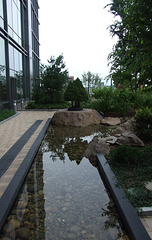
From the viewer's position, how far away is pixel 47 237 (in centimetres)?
268

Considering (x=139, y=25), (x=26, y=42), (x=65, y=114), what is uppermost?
(x=26, y=42)

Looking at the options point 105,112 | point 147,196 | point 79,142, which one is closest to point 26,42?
point 105,112

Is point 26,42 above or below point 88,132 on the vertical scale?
above

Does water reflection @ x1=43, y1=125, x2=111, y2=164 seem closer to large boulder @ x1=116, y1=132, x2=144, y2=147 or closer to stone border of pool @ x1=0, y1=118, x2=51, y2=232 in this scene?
large boulder @ x1=116, y1=132, x2=144, y2=147

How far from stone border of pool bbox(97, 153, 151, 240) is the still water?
127 mm

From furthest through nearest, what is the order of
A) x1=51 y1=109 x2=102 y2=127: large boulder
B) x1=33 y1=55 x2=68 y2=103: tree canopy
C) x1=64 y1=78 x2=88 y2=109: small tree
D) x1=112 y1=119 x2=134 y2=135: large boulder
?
x1=33 y1=55 x2=68 y2=103: tree canopy, x1=64 y1=78 x2=88 y2=109: small tree, x1=51 y1=109 x2=102 y2=127: large boulder, x1=112 y1=119 x2=134 y2=135: large boulder

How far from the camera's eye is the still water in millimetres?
2773

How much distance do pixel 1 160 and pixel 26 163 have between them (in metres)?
0.74

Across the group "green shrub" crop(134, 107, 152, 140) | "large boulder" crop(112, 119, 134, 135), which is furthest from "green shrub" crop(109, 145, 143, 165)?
"large boulder" crop(112, 119, 134, 135)

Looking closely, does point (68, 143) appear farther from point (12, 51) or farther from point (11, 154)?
point (12, 51)

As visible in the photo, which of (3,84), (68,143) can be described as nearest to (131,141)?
(68,143)

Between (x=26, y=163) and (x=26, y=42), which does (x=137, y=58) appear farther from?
(x=26, y=42)

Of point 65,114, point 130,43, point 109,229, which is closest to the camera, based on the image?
Result: point 109,229

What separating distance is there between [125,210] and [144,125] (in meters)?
4.73
